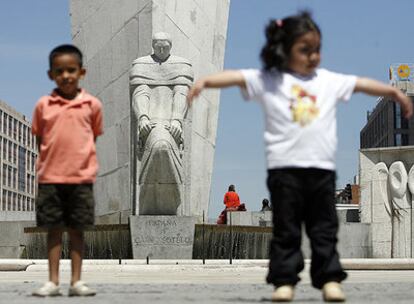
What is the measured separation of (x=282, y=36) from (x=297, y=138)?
51 cm

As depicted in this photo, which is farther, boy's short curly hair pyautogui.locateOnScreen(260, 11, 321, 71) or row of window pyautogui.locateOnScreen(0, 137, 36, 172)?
row of window pyautogui.locateOnScreen(0, 137, 36, 172)

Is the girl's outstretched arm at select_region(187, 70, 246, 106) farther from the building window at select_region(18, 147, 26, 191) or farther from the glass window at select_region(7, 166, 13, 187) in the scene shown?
the building window at select_region(18, 147, 26, 191)

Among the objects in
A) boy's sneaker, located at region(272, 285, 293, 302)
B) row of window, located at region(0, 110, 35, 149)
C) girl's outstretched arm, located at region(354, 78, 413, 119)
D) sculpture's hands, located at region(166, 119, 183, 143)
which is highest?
row of window, located at region(0, 110, 35, 149)

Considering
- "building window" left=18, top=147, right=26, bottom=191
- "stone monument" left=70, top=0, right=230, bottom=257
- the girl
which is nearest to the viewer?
the girl

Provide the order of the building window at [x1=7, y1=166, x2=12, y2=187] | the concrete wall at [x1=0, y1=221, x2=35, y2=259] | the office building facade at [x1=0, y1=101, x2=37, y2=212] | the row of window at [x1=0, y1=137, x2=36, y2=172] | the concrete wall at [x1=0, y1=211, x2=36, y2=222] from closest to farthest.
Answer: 1. the concrete wall at [x1=0, y1=221, x2=35, y2=259]
2. the concrete wall at [x1=0, y1=211, x2=36, y2=222]
3. the office building facade at [x1=0, y1=101, x2=37, y2=212]
4. the row of window at [x1=0, y1=137, x2=36, y2=172]
5. the building window at [x1=7, y1=166, x2=12, y2=187]

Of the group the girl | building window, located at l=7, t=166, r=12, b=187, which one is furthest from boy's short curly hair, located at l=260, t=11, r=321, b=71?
building window, located at l=7, t=166, r=12, b=187

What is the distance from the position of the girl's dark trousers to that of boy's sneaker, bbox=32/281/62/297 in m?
1.16

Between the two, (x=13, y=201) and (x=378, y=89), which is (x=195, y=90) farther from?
(x=13, y=201)

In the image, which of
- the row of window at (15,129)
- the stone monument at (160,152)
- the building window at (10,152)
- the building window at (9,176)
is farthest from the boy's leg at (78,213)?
the building window at (10,152)

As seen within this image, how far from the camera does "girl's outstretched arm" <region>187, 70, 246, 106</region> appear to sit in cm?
460

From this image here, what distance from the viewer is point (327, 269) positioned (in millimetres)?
4625

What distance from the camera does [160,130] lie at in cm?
1502

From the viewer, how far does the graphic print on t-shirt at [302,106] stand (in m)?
4.70

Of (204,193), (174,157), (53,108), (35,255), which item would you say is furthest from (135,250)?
(53,108)
